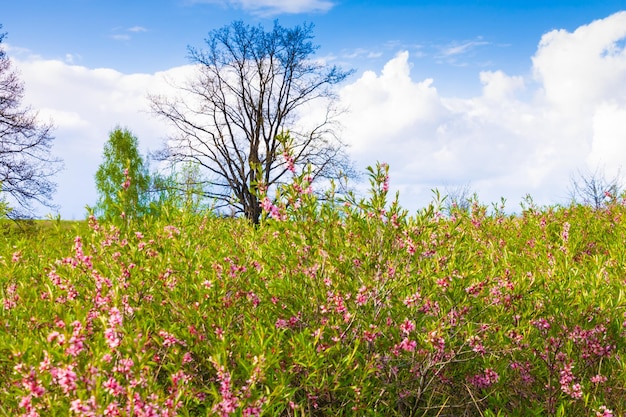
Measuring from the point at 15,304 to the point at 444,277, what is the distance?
11.0 feet

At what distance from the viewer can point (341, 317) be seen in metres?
4.08

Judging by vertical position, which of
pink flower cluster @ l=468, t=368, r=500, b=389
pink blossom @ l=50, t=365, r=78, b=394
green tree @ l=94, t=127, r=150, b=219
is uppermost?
green tree @ l=94, t=127, r=150, b=219

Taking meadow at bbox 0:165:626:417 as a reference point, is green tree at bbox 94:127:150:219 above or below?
above

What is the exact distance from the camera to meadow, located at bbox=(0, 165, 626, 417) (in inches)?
144

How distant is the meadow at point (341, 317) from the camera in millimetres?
3646

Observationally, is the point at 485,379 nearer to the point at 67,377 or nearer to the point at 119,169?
the point at 67,377

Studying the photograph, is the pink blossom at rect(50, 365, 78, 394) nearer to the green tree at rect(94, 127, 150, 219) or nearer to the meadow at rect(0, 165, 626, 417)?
the meadow at rect(0, 165, 626, 417)

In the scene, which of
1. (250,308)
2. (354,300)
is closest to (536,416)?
(354,300)

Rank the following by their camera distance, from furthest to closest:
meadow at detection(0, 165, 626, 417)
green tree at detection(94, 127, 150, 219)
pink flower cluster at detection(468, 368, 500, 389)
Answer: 1. green tree at detection(94, 127, 150, 219)
2. pink flower cluster at detection(468, 368, 500, 389)
3. meadow at detection(0, 165, 626, 417)

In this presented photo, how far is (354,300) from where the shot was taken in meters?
4.07

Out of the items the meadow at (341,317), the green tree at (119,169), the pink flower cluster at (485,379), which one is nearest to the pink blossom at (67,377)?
the meadow at (341,317)

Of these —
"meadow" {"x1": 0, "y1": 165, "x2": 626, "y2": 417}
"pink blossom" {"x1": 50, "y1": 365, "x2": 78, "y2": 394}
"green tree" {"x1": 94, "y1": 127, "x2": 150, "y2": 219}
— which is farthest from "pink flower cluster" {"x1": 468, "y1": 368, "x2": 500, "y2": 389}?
"green tree" {"x1": 94, "y1": 127, "x2": 150, "y2": 219}

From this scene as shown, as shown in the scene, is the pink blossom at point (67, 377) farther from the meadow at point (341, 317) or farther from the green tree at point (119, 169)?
the green tree at point (119, 169)

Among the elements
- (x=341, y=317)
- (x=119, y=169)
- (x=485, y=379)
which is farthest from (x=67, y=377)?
(x=119, y=169)
